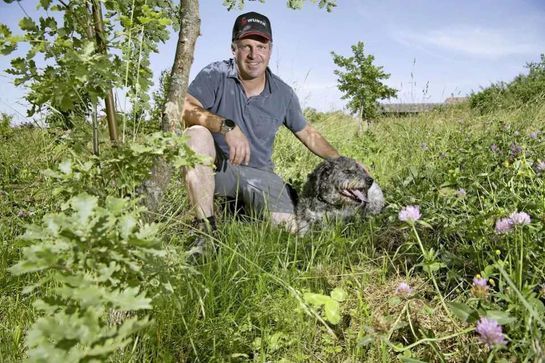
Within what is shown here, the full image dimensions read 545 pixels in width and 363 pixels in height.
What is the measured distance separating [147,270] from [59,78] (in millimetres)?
942

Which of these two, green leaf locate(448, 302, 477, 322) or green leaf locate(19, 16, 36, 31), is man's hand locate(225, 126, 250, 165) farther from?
green leaf locate(448, 302, 477, 322)

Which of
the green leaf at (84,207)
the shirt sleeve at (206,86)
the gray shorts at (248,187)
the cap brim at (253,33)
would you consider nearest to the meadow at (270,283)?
the green leaf at (84,207)

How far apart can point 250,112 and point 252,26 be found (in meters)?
0.86

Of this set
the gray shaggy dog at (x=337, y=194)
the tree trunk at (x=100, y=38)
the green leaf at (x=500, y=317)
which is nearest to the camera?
the green leaf at (x=500, y=317)

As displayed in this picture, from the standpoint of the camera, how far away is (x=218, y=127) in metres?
3.64

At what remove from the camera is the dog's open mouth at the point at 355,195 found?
4018 millimetres

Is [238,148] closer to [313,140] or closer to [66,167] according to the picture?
[313,140]

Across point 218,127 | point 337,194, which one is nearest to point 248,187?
point 218,127

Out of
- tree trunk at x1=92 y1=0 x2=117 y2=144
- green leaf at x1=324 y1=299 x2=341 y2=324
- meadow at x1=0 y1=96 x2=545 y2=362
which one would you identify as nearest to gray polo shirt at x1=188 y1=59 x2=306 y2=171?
meadow at x1=0 y1=96 x2=545 y2=362

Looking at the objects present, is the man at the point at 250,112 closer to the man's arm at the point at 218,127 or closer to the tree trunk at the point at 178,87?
the man's arm at the point at 218,127

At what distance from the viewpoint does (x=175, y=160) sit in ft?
5.63

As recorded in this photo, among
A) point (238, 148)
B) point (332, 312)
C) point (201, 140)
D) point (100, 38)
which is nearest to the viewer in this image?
point (332, 312)

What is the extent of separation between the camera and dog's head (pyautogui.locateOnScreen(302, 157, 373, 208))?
13.0ft

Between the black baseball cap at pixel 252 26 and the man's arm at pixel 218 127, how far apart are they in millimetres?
867
